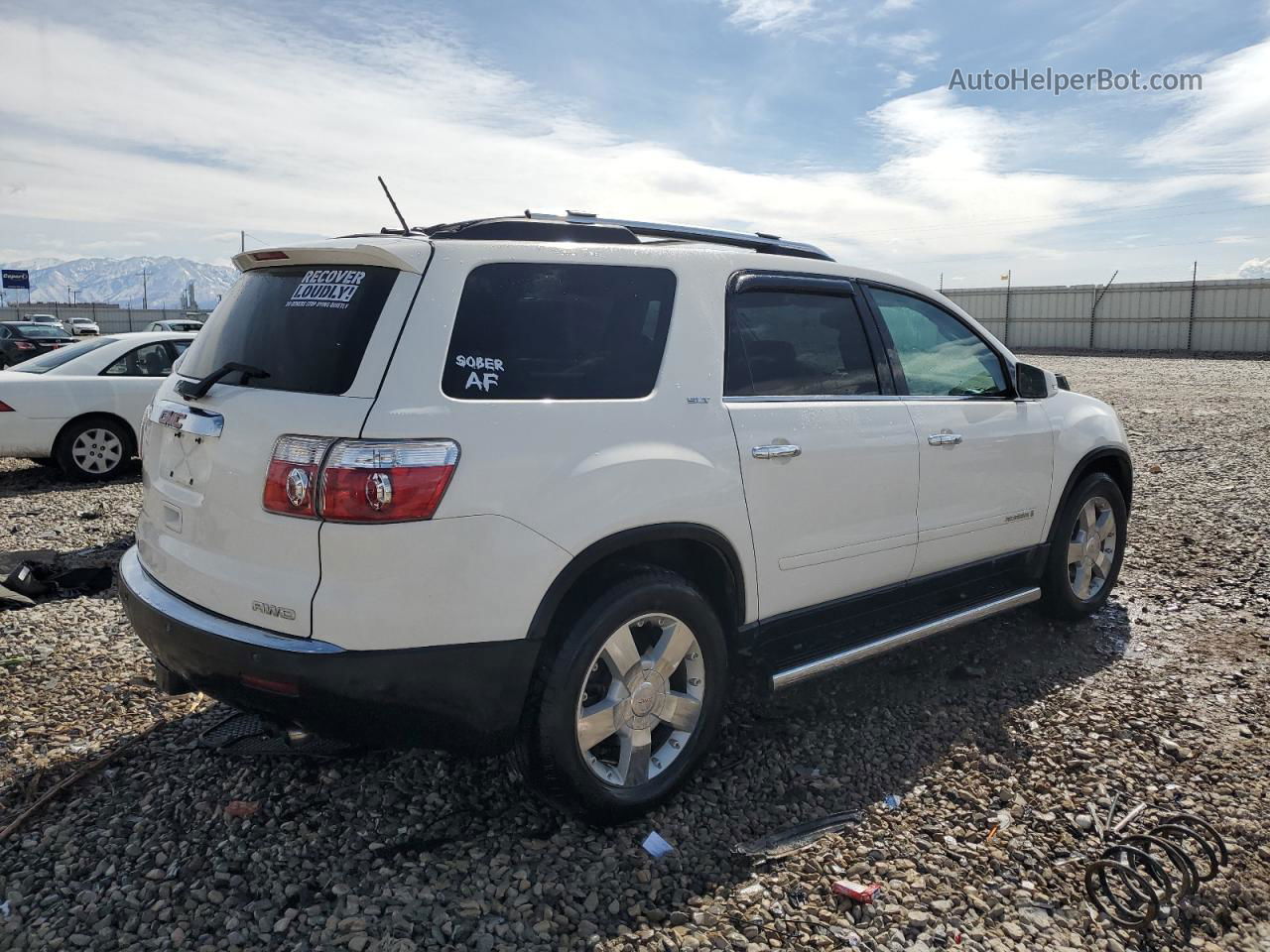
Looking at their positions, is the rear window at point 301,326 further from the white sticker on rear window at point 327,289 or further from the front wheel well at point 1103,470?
the front wheel well at point 1103,470

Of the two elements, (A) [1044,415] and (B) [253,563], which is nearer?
(B) [253,563]

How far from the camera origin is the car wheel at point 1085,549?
492cm

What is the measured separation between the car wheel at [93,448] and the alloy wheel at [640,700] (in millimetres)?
7895

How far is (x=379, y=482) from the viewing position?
2570 mm

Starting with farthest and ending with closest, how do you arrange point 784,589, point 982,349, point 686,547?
point 982,349 → point 784,589 → point 686,547

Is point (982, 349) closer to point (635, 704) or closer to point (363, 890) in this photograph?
point (635, 704)

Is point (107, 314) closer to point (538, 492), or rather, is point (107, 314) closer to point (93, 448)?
point (93, 448)

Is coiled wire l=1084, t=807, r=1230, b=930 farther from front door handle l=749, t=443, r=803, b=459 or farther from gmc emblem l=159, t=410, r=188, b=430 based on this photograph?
gmc emblem l=159, t=410, r=188, b=430

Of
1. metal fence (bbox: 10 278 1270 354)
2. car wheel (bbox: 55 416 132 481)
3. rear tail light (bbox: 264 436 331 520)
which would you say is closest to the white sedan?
car wheel (bbox: 55 416 132 481)

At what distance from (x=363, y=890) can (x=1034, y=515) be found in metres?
3.52

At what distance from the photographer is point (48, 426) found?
8.84m

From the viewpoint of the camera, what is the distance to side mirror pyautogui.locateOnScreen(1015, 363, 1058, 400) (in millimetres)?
4625

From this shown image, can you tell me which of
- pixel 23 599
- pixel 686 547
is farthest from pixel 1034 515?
pixel 23 599

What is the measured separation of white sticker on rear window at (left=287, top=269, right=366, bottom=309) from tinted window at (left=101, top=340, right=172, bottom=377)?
719 cm
